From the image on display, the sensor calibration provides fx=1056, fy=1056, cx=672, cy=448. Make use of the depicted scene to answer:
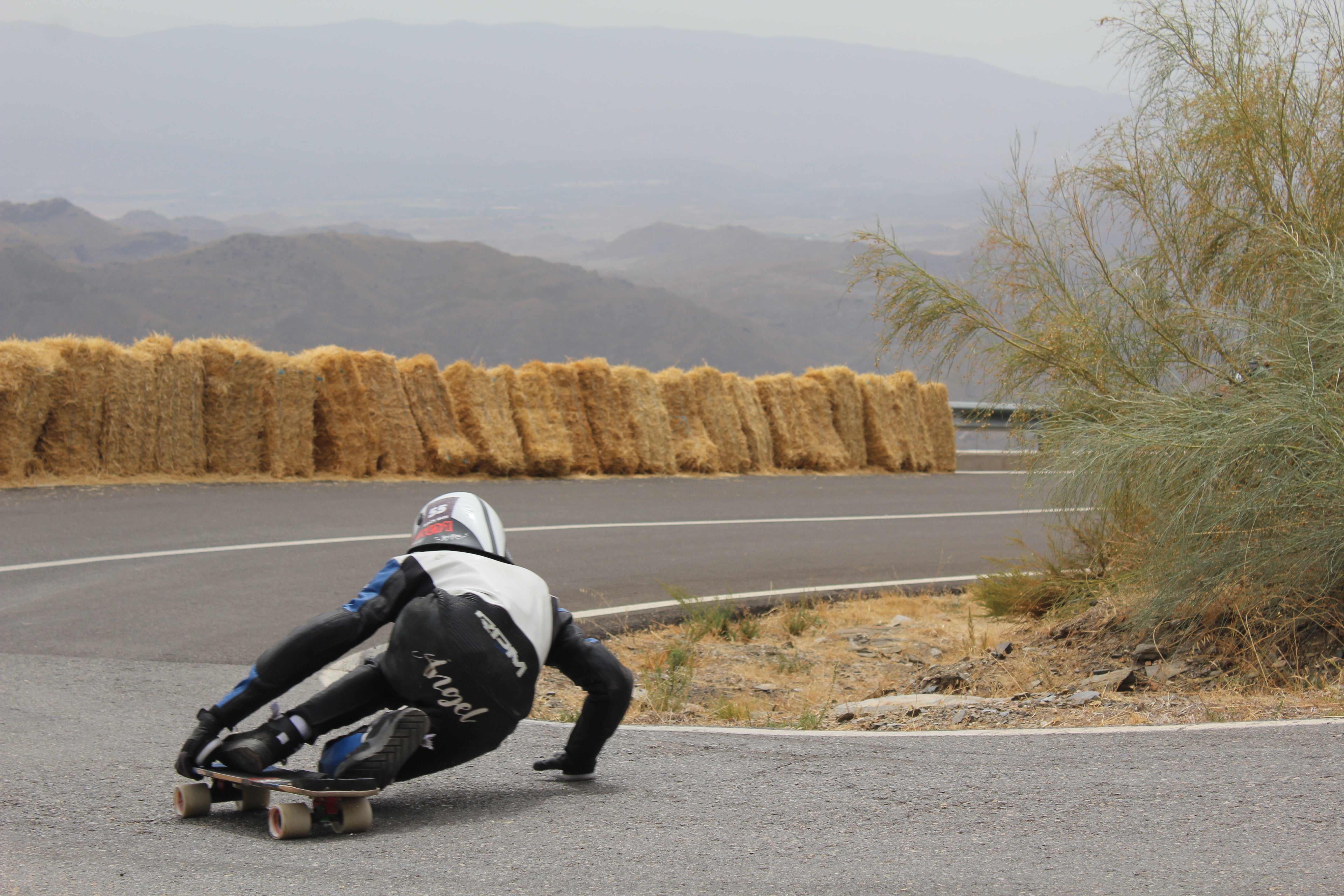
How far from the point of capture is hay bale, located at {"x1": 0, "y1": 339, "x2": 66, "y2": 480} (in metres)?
11.8

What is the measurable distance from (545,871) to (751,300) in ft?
599

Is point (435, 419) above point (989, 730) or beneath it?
above

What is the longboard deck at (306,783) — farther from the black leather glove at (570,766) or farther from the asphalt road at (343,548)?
the asphalt road at (343,548)

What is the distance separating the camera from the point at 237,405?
44.7ft

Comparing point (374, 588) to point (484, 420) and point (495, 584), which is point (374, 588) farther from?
point (484, 420)

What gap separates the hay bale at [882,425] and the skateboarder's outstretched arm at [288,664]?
705 inches

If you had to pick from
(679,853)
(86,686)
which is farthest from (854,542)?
(679,853)

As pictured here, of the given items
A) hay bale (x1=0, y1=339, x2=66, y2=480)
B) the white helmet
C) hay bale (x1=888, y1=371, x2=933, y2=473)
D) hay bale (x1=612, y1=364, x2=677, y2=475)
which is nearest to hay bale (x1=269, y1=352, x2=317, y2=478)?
hay bale (x1=0, y1=339, x2=66, y2=480)

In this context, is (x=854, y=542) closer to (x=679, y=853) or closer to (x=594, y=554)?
(x=594, y=554)

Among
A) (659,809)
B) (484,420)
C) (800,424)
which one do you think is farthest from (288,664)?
(800,424)

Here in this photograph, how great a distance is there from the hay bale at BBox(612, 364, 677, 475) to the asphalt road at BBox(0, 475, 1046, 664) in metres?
0.70

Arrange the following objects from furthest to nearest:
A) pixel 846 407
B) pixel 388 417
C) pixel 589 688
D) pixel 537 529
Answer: pixel 846 407 < pixel 388 417 < pixel 537 529 < pixel 589 688

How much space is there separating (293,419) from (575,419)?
473 cm

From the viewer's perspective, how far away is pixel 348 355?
14797 mm
